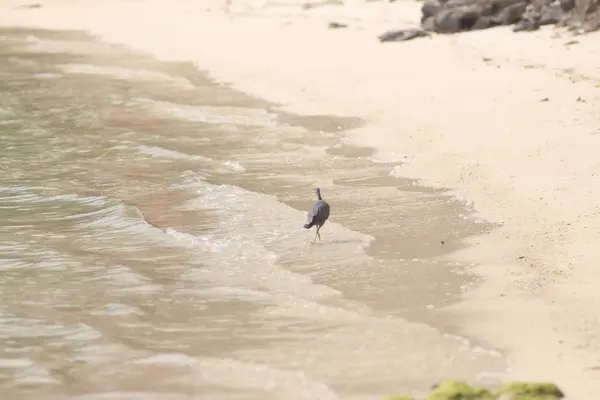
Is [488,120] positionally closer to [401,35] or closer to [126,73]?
[401,35]

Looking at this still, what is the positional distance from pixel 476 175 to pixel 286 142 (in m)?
3.25

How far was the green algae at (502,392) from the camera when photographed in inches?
204

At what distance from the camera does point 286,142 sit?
42.1ft

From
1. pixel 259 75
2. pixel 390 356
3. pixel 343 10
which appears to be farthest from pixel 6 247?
pixel 343 10

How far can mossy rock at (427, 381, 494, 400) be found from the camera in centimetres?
528

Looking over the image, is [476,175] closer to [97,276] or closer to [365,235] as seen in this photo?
[365,235]

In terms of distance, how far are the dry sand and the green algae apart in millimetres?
152

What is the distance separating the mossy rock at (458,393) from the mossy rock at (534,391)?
0.28 feet

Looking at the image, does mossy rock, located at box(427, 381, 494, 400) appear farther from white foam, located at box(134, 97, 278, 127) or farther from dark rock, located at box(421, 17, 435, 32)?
dark rock, located at box(421, 17, 435, 32)

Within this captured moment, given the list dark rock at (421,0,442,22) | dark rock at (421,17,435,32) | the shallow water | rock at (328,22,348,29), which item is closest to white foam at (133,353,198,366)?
the shallow water

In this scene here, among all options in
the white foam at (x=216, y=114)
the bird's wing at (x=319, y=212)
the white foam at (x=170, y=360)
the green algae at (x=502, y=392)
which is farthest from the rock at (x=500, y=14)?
the green algae at (x=502, y=392)

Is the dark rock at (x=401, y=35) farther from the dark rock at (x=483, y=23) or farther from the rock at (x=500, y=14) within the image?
the dark rock at (x=483, y=23)

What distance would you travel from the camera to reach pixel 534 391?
5.21m

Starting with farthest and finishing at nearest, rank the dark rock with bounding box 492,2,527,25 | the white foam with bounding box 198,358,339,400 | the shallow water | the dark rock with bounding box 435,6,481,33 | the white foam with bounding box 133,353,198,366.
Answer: the dark rock with bounding box 435,6,481,33 → the dark rock with bounding box 492,2,527,25 → the white foam with bounding box 133,353,198,366 → the shallow water → the white foam with bounding box 198,358,339,400
